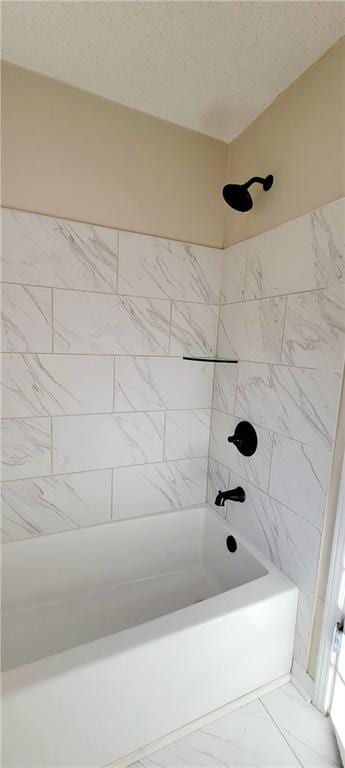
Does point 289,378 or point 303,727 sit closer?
point 303,727

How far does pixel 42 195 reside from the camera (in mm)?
1231

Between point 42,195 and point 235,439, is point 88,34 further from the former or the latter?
point 235,439

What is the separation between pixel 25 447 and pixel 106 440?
1.16ft

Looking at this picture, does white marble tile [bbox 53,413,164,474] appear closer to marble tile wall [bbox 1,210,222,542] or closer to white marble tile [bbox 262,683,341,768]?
marble tile wall [bbox 1,210,222,542]

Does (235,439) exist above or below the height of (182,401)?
below

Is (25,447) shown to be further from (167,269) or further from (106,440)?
(167,269)

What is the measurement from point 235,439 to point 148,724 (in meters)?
1.02

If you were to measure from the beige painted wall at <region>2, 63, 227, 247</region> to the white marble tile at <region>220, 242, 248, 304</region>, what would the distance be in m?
0.13

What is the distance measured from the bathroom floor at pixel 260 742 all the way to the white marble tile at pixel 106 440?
38.8 inches

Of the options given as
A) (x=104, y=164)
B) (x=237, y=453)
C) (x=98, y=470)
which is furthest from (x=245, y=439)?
(x=104, y=164)

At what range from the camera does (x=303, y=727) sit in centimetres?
105

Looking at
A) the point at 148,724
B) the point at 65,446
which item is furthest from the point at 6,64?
the point at 148,724

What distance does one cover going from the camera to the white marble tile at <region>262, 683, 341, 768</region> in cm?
98

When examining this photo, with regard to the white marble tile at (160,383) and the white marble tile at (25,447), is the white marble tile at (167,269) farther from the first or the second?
the white marble tile at (25,447)
